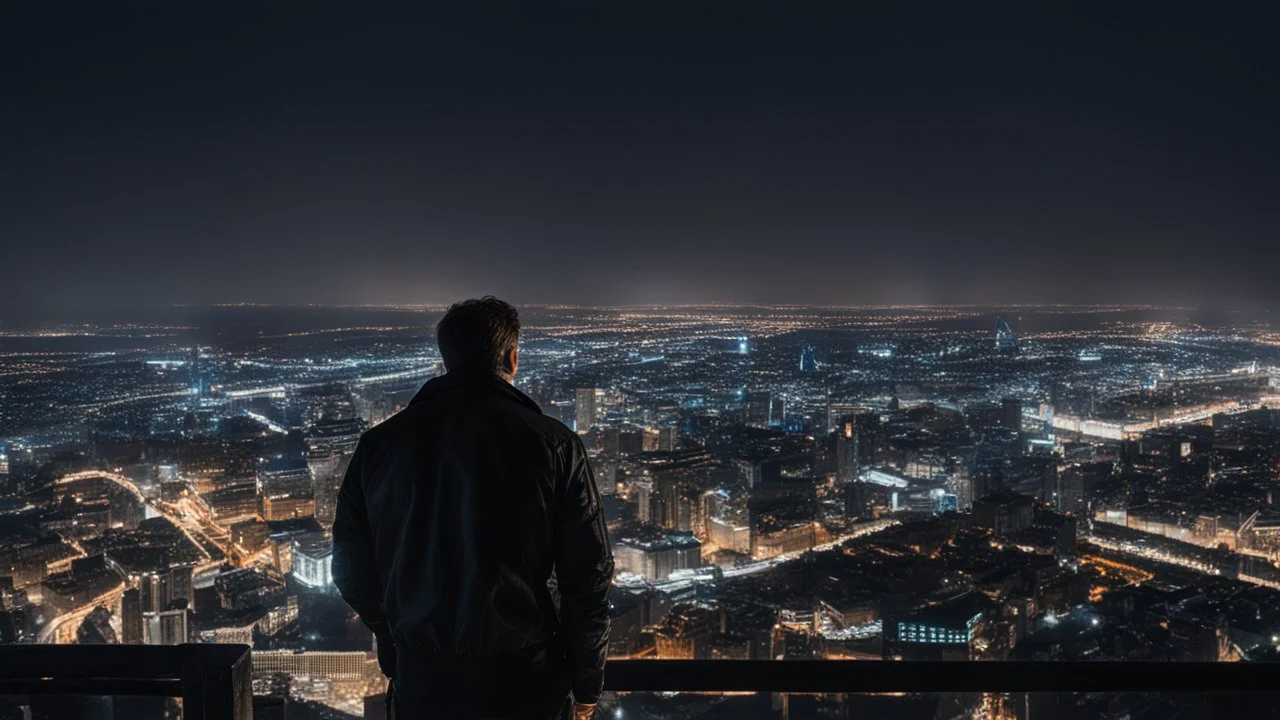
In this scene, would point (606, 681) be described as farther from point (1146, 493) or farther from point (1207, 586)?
point (1146, 493)

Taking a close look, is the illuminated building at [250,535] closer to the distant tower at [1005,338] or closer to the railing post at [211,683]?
the railing post at [211,683]

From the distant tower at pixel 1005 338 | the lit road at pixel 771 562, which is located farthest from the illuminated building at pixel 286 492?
the distant tower at pixel 1005 338

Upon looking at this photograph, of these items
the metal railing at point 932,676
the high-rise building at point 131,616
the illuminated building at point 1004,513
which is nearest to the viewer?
the metal railing at point 932,676

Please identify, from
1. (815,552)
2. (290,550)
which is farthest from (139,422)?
(815,552)

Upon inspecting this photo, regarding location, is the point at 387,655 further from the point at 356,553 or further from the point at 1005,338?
the point at 1005,338

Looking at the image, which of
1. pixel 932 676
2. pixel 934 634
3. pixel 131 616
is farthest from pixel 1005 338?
pixel 932 676

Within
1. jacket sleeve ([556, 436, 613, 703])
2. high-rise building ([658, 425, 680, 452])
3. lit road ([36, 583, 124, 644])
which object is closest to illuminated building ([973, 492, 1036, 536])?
high-rise building ([658, 425, 680, 452])

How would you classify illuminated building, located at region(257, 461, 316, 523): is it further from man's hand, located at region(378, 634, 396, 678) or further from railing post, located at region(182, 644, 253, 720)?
man's hand, located at region(378, 634, 396, 678)
